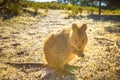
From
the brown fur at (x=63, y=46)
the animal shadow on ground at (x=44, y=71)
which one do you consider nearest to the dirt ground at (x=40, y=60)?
the animal shadow on ground at (x=44, y=71)

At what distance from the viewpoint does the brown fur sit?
464cm

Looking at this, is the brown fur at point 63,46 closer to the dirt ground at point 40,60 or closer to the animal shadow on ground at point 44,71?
the animal shadow on ground at point 44,71

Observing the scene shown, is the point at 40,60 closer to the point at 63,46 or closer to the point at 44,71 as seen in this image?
the point at 44,71

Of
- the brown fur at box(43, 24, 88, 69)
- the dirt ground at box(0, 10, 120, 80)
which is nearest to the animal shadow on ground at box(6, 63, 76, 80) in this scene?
the dirt ground at box(0, 10, 120, 80)

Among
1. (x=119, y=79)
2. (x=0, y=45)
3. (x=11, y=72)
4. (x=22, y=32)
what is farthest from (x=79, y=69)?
(x=22, y=32)

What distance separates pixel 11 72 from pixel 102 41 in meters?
3.66

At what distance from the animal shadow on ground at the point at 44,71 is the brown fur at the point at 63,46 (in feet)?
0.43

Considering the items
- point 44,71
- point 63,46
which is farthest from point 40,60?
point 63,46

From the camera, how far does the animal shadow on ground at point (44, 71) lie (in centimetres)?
521

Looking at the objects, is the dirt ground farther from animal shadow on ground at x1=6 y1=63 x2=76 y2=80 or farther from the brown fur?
the brown fur

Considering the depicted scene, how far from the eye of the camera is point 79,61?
6133 mm

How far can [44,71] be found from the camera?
A: 5.52 metres

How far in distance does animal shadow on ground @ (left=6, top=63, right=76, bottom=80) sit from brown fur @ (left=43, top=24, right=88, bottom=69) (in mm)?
131

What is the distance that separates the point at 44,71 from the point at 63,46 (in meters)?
0.75
